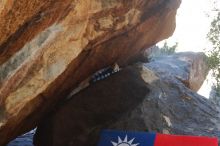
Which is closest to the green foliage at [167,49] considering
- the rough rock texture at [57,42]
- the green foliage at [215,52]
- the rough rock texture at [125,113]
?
the green foliage at [215,52]

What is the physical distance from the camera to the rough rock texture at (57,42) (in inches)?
248

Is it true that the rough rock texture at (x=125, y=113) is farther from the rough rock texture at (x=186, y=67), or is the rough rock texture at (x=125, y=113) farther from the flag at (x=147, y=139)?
the rough rock texture at (x=186, y=67)

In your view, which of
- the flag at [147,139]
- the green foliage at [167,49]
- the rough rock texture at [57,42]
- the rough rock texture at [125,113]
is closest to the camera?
the rough rock texture at [57,42]

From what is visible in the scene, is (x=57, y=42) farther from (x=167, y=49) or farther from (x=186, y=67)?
(x=167, y=49)

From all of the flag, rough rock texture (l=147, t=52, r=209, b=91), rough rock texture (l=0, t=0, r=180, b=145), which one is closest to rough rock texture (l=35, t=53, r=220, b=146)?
rough rock texture (l=0, t=0, r=180, b=145)

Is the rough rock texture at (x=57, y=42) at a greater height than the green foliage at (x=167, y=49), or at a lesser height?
lesser

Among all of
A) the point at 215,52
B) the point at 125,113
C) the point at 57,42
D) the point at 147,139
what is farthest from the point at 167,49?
the point at 57,42

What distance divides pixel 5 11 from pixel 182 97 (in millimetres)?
8595

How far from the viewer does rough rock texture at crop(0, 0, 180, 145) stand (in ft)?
20.7

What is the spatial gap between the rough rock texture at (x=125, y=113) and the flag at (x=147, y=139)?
30.0 inches

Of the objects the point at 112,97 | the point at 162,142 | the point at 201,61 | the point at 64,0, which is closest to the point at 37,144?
the point at 112,97

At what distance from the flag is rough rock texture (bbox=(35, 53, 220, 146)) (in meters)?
0.76

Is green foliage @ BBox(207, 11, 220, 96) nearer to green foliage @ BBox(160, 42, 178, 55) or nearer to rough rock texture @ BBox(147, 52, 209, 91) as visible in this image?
rough rock texture @ BBox(147, 52, 209, 91)

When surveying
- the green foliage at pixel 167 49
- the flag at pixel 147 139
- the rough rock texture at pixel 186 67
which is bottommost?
the flag at pixel 147 139
